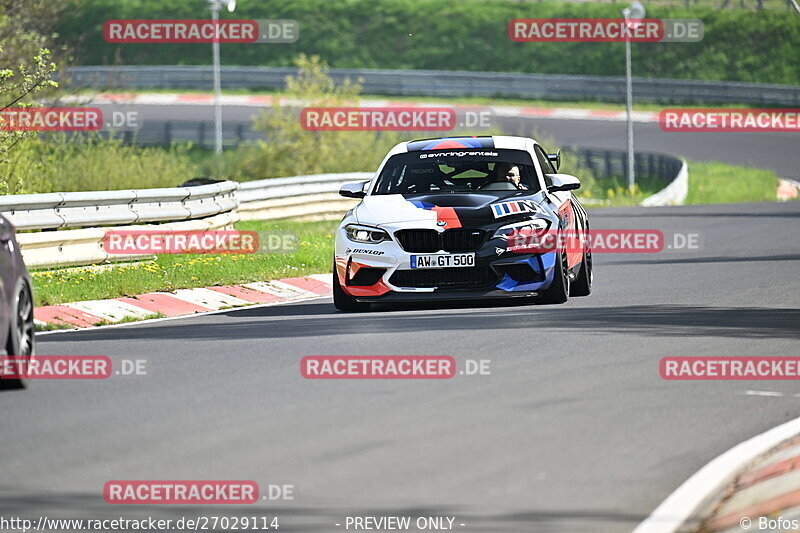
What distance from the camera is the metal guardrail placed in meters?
57.7

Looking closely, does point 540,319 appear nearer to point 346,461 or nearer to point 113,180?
point 346,461

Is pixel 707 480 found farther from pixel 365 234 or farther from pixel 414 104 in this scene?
pixel 414 104

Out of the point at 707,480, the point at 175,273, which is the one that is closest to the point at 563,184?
the point at 175,273

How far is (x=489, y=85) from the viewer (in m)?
60.8

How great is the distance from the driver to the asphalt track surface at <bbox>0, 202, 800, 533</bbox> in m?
1.23

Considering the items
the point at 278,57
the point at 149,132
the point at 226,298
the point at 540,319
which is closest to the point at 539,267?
the point at 540,319

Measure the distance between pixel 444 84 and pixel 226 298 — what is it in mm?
44284

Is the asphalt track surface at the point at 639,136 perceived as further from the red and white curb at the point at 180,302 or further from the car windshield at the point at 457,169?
the car windshield at the point at 457,169

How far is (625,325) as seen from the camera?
13844 millimetres

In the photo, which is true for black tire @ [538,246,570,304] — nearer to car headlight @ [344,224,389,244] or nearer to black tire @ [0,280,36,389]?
car headlight @ [344,224,389,244]

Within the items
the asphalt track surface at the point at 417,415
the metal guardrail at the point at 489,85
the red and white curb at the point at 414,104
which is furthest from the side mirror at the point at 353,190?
the metal guardrail at the point at 489,85

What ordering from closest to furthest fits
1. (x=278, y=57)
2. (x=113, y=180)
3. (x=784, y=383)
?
(x=784, y=383)
(x=113, y=180)
(x=278, y=57)

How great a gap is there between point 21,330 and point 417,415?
2.96 meters

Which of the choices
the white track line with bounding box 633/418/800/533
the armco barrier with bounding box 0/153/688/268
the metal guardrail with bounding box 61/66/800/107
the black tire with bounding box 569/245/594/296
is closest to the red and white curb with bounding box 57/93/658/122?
the metal guardrail with bounding box 61/66/800/107
